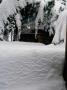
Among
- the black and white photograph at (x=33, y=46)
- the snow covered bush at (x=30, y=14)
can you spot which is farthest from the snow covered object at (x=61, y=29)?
the snow covered bush at (x=30, y=14)

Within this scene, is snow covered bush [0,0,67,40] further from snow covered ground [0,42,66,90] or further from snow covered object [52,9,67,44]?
snow covered ground [0,42,66,90]

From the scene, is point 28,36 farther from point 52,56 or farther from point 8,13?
point 52,56

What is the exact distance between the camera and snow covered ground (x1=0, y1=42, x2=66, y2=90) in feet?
3.32

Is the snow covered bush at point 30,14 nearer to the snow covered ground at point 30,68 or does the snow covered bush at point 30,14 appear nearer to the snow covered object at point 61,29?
the snow covered object at point 61,29

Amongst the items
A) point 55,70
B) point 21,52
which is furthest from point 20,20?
point 55,70

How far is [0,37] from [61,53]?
593mm

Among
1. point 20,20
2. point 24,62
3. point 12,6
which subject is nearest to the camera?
point 24,62

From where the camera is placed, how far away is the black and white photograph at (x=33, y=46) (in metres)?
1.02

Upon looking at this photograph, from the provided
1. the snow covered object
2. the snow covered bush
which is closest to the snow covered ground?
the snow covered object

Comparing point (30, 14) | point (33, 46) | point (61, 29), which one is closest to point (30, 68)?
point (33, 46)

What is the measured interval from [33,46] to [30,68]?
217 mm

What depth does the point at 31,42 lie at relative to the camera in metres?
1.42

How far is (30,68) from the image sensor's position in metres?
1.03

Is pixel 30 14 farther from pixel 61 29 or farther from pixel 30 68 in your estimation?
pixel 30 68
